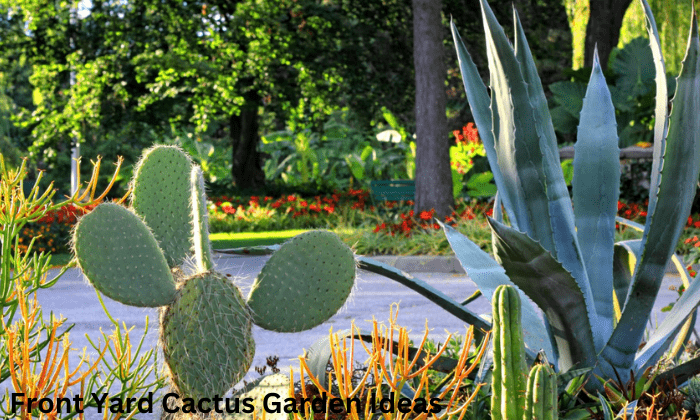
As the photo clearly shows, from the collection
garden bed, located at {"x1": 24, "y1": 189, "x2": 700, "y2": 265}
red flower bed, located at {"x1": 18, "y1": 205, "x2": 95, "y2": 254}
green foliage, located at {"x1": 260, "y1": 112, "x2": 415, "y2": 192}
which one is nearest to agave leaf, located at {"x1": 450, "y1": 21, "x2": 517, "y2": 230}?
garden bed, located at {"x1": 24, "y1": 189, "x2": 700, "y2": 265}

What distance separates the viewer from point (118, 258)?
7.22 feet

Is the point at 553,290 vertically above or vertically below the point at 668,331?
above

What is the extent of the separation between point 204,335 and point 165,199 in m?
0.64

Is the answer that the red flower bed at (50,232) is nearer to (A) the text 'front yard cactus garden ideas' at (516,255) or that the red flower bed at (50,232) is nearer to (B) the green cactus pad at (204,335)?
(A) the text 'front yard cactus garden ideas' at (516,255)

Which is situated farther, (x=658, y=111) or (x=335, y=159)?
(x=335, y=159)

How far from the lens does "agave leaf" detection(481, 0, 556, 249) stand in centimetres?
231

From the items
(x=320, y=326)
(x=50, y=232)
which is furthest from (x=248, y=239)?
(x=320, y=326)

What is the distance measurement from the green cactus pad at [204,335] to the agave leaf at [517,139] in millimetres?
984

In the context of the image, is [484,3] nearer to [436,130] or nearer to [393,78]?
[436,130]

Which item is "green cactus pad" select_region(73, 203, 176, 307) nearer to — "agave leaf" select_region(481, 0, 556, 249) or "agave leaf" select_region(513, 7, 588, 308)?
"agave leaf" select_region(481, 0, 556, 249)

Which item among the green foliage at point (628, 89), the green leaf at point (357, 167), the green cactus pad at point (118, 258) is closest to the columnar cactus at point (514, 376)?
the green cactus pad at point (118, 258)

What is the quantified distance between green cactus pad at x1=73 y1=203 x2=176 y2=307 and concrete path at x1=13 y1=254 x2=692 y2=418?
1.52 metres

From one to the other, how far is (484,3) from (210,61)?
12.1m

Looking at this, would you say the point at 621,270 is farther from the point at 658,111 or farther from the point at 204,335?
the point at 204,335
